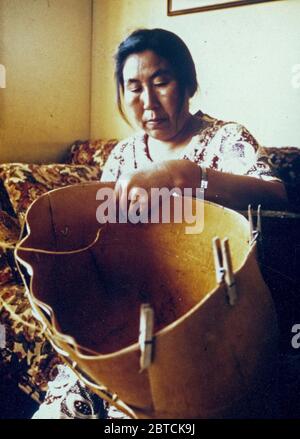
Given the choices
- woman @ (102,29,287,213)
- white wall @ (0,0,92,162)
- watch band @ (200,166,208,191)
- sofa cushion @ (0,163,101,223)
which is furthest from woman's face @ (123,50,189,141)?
white wall @ (0,0,92,162)

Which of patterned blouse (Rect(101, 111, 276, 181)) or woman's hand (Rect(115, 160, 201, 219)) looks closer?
woman's hand (Rect(115, 160, 201, 219))

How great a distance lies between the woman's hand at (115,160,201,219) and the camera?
18.9 inches

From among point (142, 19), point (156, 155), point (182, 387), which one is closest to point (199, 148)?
point (156, 155)

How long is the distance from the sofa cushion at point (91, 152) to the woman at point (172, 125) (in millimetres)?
561

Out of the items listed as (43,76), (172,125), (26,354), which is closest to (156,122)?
(172,125)

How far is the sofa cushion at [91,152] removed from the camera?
5.22 feet

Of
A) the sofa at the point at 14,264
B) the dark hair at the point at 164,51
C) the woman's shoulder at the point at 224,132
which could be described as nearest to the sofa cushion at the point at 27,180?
the sofa at the point at 14,264

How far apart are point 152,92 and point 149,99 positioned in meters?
0.02

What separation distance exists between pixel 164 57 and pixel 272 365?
74 cm

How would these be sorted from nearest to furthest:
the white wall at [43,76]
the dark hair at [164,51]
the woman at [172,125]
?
the woman at [172,125] → the dark hair at [164,51] → the white wall at [43,76]

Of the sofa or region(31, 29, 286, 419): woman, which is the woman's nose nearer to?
region(31, 29, 286, 419): woman

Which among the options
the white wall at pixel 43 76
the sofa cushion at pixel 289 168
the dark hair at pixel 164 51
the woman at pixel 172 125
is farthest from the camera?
the white wall at pixel 43 76

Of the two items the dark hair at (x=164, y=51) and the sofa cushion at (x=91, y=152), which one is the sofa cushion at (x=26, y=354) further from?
the sofa cushion at (x=91, y=152)

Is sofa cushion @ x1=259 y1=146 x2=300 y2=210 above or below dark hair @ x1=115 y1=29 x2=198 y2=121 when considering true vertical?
below
